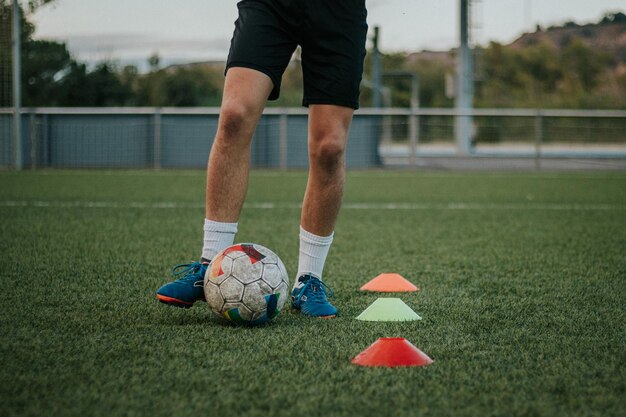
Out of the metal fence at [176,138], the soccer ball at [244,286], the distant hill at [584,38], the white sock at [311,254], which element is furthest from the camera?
the distant hill at [584,38]

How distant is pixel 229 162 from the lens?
2863mm

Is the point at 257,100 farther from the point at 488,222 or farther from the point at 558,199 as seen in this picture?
the point at 558,199

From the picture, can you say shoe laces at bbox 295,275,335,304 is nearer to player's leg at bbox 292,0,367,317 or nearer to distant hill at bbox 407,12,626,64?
player's leg at bbox 292,0,367,317

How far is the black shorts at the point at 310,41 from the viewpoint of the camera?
9.32 feet

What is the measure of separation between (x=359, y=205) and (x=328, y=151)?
16.6 feet

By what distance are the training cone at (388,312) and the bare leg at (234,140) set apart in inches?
22.5

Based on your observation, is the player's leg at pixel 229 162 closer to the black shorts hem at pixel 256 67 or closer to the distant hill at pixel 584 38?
the black shorts hem at pixel 256 67

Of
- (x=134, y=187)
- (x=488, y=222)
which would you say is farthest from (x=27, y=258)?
(x=134, y=187)

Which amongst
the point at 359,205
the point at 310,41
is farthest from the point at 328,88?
the point at 359,205

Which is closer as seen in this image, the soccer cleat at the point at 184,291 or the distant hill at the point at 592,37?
the soccer cleat at the point at 184,291

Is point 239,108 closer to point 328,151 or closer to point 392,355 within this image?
point 328,151

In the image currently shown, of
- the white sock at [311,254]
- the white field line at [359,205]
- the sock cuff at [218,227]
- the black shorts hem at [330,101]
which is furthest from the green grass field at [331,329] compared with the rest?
the white field line at [359,205]

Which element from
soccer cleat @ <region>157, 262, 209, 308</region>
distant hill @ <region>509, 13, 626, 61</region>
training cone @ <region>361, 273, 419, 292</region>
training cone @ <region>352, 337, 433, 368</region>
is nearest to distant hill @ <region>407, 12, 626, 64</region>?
distant hill @ <region>509, 13, 626, 61</region>

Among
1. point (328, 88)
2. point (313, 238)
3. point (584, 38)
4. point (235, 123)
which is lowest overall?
point (313, 238)
